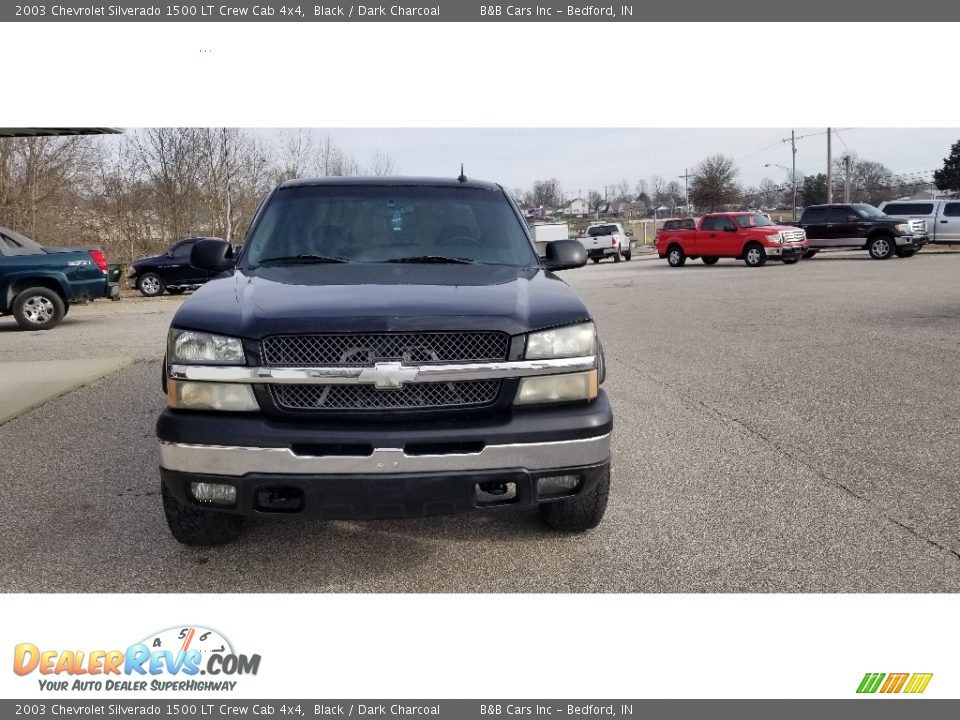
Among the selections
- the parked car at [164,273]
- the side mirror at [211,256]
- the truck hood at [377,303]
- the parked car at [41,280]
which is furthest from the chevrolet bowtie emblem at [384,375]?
the parked car at [164,273]

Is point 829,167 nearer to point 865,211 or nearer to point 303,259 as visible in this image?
point 865,211

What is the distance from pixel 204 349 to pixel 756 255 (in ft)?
86.0

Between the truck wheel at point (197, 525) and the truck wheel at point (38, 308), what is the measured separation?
12581 mm

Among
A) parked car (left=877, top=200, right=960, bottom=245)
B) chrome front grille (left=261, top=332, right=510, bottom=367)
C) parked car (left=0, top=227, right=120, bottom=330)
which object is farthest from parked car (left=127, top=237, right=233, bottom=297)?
parked car (left=877, top=200, right=960, bottom=245)

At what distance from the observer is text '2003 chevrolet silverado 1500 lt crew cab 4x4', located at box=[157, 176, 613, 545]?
3297 millimetres

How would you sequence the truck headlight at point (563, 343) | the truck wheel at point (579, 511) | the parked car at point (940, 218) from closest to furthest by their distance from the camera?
the truck headlight at point (563, 343)
the truck wheel at point (579, 511)
the parked car at point (940, 218)

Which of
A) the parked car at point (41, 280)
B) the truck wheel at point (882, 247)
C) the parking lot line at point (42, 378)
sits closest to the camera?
the parking lot line at point (42, 378)

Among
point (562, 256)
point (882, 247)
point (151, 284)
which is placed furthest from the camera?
point (882, 247)

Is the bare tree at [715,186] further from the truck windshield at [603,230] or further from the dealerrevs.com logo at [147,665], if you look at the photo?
the dealerrevs.com logo at [147,665]

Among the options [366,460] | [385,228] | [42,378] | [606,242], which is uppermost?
[385,228]

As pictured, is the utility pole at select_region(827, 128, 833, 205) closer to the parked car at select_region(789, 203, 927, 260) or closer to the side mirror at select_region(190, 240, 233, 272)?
the parked car at select_region(789, 203, 927, 260)

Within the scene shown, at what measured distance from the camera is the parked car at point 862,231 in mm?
27844

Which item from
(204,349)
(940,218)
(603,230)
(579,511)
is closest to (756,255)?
(940,218)

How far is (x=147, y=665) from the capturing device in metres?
3.13
